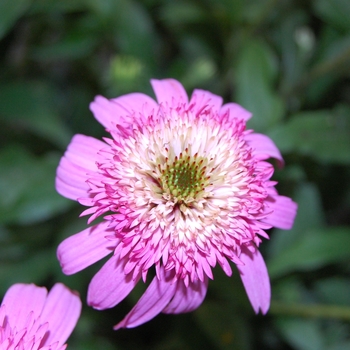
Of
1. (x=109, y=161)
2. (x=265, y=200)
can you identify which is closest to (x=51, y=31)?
(x=109, y=161)

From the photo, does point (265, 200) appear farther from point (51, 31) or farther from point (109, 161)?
point (51, 31)

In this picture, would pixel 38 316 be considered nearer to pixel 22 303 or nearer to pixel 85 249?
pixel 22 303

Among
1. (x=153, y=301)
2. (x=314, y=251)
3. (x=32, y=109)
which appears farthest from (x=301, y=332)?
(x=32, y=109)

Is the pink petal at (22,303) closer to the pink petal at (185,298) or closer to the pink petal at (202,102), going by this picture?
the pink petal at (185,298)

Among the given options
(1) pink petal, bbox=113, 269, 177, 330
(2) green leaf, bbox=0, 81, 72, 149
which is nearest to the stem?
(1) pink petal, bbox=113, 269, 177, 330

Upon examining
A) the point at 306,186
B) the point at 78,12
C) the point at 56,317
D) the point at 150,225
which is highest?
the point at 78,12
